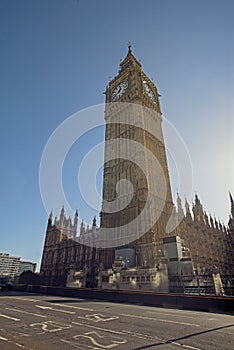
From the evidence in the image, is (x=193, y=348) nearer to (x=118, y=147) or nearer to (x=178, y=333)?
(x=178, y=333)

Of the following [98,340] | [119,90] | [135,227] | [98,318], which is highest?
[119,90]

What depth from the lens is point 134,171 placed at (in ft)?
132

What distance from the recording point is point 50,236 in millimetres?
60344

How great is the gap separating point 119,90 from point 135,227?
34943mm

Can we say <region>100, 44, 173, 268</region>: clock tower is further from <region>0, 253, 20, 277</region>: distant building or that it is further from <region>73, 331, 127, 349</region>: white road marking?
<region>0, 253, 20, 277</region>: distant building

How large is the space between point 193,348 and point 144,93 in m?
50.7

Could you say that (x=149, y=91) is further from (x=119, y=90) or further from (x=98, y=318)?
(x=98, y=318)

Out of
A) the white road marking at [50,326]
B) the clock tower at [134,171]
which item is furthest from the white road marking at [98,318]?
the clock tower at [134,171]

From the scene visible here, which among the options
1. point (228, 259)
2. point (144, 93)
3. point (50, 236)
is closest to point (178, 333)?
point (144, 93)

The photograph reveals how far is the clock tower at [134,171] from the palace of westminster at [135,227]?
6.5 inches

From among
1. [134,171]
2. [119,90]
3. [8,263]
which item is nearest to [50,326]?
[134,171]

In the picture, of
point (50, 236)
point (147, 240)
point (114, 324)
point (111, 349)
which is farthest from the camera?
point (50, 236)

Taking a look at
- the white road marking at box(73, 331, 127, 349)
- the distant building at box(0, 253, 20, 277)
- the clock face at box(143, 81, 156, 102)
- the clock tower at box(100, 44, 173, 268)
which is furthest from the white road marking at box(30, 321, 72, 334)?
the distant building at box(0, 253, 20, 277)

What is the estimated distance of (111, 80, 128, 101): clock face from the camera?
52.4 meters
